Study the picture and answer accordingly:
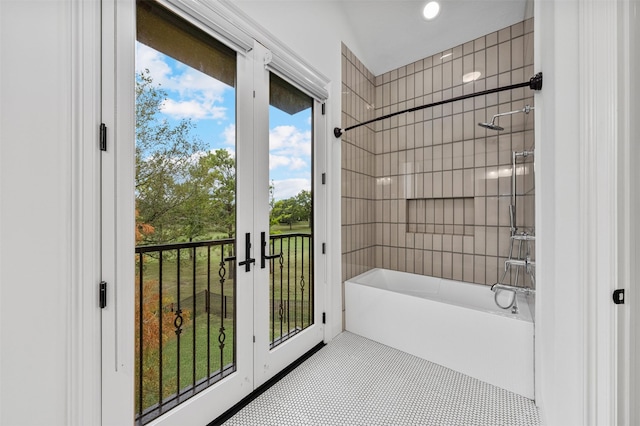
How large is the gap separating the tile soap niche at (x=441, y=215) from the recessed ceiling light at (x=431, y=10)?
Answer: 1827 mm

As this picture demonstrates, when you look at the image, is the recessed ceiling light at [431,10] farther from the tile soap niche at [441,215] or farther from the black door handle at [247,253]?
the black door handle at [247,253]

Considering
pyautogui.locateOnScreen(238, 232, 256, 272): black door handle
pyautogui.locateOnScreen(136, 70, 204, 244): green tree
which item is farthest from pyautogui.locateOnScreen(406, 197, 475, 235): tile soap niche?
pyautogui.locateOnScreen(136, 70, 204, 244): green tree

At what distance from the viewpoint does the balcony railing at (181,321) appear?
1.31m

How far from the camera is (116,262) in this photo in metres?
1.12

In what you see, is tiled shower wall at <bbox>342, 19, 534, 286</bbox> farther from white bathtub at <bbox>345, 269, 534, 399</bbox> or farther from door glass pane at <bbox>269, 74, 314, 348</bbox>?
door glass pane at <bbox>269, 74, 314, 348</bbox>

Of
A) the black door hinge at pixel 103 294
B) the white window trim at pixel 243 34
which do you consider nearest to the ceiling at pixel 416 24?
the white window trim at pixel 243 34

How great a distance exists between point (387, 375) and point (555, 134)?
6.03 feet

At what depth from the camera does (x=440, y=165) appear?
2936 millimetres

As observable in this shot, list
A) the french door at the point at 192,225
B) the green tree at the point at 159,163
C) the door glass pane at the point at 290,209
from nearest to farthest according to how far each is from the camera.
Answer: the french door at the point at 192,225 < the green tree at the point at 159,163 < the door glass pane at the point at 290,209

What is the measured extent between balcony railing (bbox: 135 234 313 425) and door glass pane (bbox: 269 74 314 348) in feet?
1.41

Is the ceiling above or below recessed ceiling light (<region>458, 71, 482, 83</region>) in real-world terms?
above

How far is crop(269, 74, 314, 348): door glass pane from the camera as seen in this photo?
6.72 ft

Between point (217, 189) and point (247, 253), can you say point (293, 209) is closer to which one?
point (247, 253)
